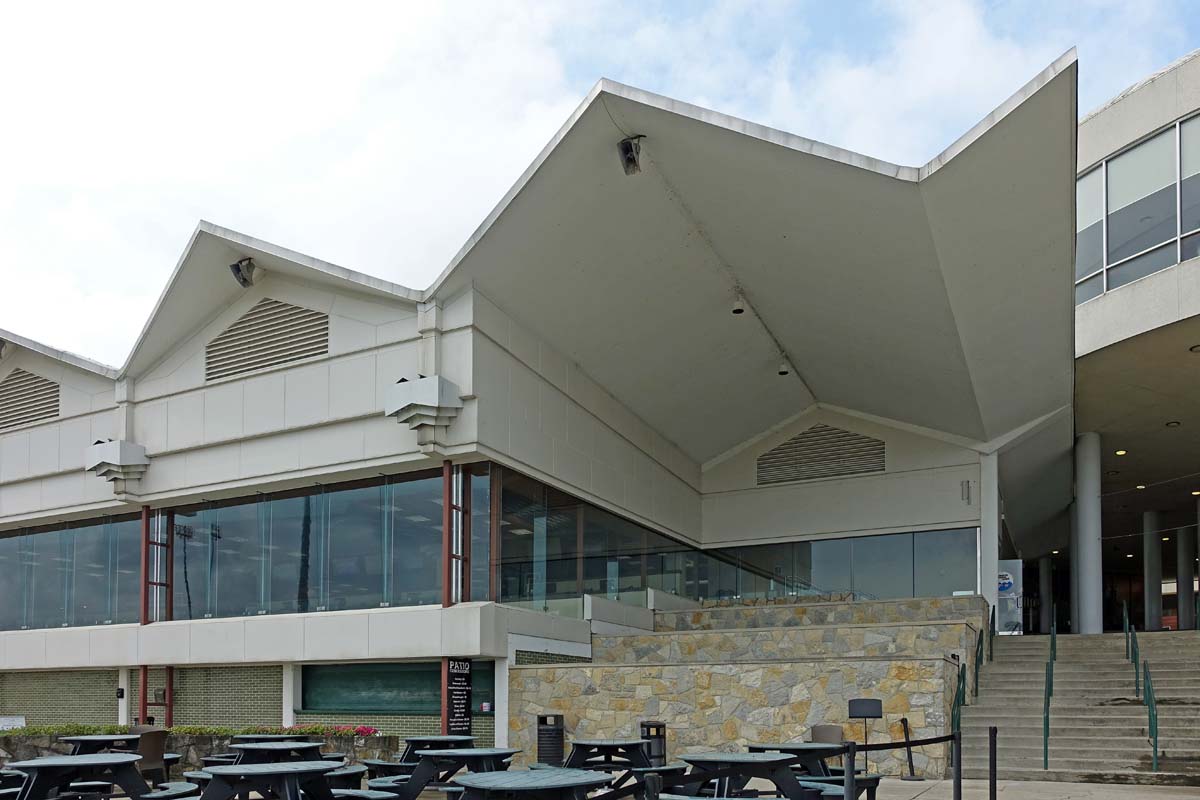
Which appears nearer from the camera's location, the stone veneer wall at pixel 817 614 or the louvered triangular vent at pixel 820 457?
the stone veneer wall at pixel 817 614

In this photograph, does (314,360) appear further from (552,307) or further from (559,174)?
(559,174)

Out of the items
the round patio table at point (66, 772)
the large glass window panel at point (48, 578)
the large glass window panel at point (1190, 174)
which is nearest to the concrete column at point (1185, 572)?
the large glass window panel at point (1190, 174)

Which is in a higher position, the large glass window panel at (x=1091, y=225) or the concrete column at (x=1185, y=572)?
the large glass window panel at (x=1091, y=225)

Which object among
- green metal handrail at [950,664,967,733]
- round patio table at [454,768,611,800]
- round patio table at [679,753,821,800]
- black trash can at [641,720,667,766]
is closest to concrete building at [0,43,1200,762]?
black trash can at [641,720,667,766]

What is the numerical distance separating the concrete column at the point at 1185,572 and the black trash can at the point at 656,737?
2397cm

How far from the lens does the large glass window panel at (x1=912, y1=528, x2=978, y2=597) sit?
23.1 meters

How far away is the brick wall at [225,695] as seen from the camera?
18.8 metres

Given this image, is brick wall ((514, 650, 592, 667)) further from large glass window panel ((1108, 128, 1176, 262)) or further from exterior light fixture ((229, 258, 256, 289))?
large glass window panel ((1108, 128, 1176, 262))

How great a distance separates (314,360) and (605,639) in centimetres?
633

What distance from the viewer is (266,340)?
19.0 m

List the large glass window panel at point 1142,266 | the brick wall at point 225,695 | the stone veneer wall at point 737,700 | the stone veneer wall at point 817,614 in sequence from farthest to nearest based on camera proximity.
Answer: the stone veneer wall at point 817,614 → the large glass window panel at point 1142,266 → the brick wall at point 225,695 → the stone veneer wall at point 737,700

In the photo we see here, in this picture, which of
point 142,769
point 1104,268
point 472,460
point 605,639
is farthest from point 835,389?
point 142,769

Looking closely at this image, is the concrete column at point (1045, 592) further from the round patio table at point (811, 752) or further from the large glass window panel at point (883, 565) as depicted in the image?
the round patio table at point (811, 752)

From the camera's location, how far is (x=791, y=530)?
24.7 meters
